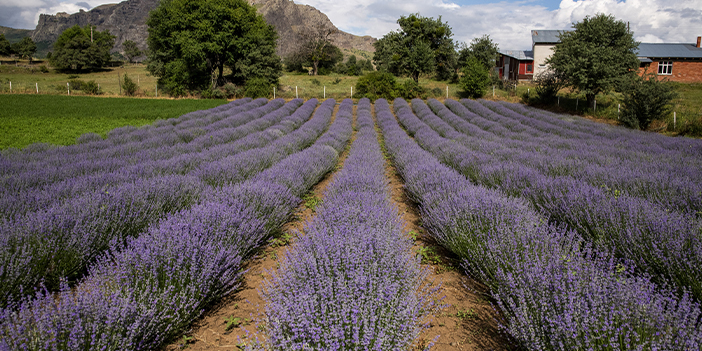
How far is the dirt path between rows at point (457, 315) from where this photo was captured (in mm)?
2309

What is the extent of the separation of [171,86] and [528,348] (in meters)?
26.6

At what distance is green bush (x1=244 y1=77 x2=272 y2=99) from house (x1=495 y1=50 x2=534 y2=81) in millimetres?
21625

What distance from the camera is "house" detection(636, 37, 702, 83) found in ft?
89.8

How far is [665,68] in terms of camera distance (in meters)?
28.1

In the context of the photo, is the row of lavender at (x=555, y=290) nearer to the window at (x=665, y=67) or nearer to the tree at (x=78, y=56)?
the window at (x=665, y=67)

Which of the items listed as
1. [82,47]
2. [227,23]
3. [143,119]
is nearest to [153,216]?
Answer: [143,119]

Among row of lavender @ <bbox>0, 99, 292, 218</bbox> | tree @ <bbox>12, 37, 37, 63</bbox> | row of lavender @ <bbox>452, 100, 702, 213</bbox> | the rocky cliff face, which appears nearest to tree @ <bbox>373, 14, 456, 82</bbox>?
row of lavender @ <bbox>452, 100, 702, 213</bbox>

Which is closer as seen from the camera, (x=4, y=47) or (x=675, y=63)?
(x=675, y=63)

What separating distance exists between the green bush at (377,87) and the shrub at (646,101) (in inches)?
498

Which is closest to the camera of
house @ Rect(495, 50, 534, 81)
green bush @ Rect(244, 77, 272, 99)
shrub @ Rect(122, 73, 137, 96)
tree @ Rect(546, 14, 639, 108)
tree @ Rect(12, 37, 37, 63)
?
tree @ Rect(546, 14, 639, 108)

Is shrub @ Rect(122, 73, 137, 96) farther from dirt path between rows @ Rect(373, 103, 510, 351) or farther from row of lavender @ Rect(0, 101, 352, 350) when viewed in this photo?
dirt path between rows @ Rect(373, 103, 510, 351)

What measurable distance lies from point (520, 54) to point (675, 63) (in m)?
11.2

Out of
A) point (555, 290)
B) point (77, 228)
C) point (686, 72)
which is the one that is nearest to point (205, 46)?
point (77, 228)

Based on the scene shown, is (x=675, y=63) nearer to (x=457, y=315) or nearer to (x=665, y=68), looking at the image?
(x=665, y=68)
